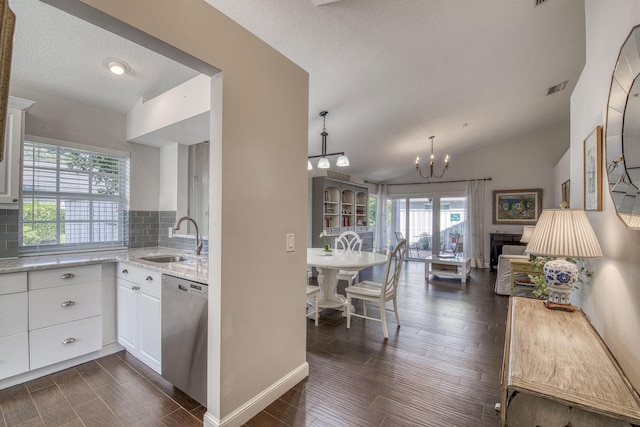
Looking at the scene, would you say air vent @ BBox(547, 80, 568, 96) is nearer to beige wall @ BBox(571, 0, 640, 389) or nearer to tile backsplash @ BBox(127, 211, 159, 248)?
beige wall @ BBox(571, 0, 640, 389)

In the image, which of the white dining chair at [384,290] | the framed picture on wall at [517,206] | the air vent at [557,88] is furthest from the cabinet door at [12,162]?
the framed picture on wall at [517,206]

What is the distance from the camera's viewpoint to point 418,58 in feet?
9.65

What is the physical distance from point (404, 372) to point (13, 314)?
9.75ft

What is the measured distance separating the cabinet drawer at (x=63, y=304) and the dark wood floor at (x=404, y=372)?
1.79m

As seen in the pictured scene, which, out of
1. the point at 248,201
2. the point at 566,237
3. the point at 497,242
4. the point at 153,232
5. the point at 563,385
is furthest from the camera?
the point at 497,242

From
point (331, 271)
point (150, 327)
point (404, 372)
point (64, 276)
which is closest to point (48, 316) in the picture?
point (64, 276)

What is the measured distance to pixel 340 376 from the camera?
224 cm

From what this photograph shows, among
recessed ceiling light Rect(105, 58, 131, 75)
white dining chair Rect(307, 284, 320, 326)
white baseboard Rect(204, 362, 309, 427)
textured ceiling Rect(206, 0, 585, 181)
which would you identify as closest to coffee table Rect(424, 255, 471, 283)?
textured ceiling Rect(206, 0, 585, 181)

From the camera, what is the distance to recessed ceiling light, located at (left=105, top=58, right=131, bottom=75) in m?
2.36

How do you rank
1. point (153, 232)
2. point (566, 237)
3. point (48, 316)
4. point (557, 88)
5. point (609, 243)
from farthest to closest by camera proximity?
point (557, 88) < point (153, 232) < point (48, 316) < point (566, 237) < point (609, 243)

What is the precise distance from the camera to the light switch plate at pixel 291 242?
204 cm

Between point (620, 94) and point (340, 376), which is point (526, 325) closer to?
point (620, 94)

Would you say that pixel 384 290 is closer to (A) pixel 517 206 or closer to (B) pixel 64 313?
(B) pixel 64 313

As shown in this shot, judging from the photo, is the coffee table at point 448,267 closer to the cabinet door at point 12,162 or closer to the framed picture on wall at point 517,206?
the framed picture on wall at point 517,206
